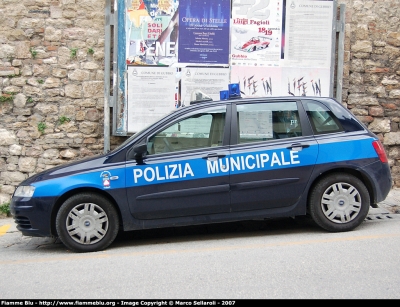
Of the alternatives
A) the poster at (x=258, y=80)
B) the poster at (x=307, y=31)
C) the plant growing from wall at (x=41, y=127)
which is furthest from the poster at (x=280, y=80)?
the plant growing from wall at (x=41, y=127)

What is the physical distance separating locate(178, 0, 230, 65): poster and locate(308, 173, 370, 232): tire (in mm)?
3646

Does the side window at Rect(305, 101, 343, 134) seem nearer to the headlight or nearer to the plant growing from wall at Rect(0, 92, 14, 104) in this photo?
the headlight

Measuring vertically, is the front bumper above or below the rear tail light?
below

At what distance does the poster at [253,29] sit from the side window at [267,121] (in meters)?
2.85

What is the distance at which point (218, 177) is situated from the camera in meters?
6.02

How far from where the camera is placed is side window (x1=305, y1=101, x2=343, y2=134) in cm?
632

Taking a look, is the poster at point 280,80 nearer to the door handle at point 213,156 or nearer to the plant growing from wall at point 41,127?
the door handle at point 213,156

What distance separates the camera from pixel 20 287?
15.6 ft

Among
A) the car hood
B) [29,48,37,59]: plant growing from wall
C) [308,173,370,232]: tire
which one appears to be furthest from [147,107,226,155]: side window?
[29,48,37,59]: plant growing from wall

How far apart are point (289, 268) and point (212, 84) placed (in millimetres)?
4673

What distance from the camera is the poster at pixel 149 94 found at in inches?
351

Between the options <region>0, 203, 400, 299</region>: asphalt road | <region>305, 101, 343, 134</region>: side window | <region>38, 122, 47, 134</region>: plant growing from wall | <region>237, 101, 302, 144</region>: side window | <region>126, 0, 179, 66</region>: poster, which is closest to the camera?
<region>0, 203, 400, 299</region>: asphalt road

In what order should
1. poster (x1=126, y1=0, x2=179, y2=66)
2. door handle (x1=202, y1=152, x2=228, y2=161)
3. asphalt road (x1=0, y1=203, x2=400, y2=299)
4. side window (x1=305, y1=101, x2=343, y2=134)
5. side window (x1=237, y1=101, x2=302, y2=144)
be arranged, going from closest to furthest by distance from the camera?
asphalt road (x1=0, y1=203, x2=400, y2=299)
door handle (x1=202, y1=152, x2=228, y2=161)
side window (x1=237, y1=101, x2=302, y2=144)
side window (x1=305, y1=101, x2=343, y2=134)
poster (x1=126, y1=0, x2=179, y2=66)

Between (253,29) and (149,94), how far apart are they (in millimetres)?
2132
